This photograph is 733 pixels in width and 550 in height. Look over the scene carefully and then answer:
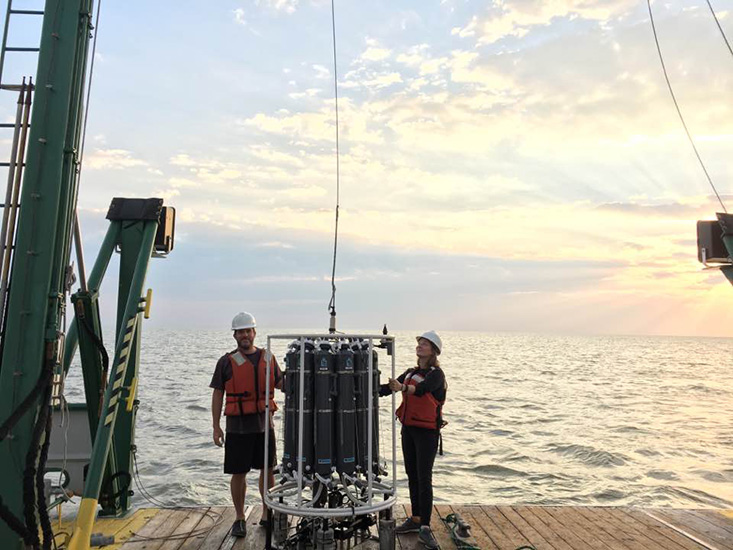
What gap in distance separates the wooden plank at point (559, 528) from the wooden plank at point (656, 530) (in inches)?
34.3

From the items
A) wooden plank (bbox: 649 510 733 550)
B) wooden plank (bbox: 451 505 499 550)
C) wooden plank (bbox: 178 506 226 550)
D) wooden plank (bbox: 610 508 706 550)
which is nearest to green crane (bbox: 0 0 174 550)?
wooden plank (bbox: 178 506 226 550)

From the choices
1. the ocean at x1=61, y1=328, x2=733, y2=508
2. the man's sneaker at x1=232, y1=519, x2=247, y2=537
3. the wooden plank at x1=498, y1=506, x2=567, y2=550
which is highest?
the man's sneaker at x1=232, y1=519, x2=247, y2=537

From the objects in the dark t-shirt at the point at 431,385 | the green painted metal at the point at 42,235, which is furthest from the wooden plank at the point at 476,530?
the green painted metal at the point at 42,235

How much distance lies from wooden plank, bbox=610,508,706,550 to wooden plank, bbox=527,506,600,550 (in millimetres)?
870

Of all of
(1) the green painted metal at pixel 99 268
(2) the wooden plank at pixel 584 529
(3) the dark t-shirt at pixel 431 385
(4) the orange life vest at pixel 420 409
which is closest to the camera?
(3) the dark t-shirt at pixel 431 385

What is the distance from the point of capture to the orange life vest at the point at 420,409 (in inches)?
247

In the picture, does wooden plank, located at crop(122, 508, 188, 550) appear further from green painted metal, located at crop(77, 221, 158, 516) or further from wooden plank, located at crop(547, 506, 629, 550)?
wooden plank, located at crop(547, 506, 629, 550)

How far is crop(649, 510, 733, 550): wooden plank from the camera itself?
22.2 ft

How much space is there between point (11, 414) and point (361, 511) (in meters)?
3.15

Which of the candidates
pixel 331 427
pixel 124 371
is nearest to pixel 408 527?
pixel 331 427

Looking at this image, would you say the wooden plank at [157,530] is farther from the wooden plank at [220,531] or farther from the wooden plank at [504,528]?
the wooden plank at [504,528]

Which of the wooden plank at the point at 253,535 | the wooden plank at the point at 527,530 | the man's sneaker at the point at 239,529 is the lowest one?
the wooden plank at the point at 527,530

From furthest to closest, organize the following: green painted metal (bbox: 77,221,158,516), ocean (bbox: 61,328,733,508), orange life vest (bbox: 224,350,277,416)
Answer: ocean (bbox: 61,328,733,508), orange life vest (bbox: 224,350,277,416), green painted metal (bbox: 77,221,158,516)

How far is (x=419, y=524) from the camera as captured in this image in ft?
21.9
